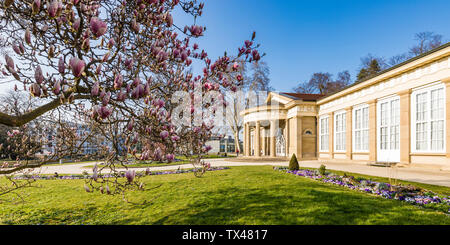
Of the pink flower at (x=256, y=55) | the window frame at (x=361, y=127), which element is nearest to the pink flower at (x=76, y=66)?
the pink flower at (x=256, y=55)

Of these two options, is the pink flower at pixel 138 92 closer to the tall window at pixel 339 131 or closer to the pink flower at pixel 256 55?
the pink flower at pixel 256 55

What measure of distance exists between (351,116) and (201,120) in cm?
1687

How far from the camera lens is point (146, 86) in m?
2.20

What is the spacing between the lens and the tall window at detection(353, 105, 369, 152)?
15133 mm

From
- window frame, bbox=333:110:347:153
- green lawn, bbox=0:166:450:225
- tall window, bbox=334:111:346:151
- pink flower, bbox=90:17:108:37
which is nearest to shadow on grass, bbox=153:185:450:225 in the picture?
green lawn, bbox=0:166:450:225

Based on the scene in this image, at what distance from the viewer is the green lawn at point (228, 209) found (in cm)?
411

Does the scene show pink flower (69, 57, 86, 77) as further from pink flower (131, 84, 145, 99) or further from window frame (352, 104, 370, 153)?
window frame (352, 104, 370, 153)

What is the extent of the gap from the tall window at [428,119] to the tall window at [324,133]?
8.14m

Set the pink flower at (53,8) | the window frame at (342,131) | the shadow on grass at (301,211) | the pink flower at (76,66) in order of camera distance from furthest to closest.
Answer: the window frame at (342,131) → the shadow on grass at (301,211) → the pink flower at (53,8) → the pink flower at (76,66)

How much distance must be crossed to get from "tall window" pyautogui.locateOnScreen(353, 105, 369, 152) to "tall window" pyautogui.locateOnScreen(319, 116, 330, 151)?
3.23 metres

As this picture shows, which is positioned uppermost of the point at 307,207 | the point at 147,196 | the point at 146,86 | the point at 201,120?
the point at 146,86

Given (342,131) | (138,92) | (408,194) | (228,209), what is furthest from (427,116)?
(138,92)
